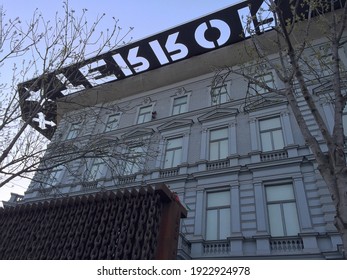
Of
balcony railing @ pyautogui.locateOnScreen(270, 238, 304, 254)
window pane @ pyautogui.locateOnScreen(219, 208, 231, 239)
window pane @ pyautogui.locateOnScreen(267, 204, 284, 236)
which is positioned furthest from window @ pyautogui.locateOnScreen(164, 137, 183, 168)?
balcony railing @ pyautogui.locateOnScreen(270, 238, 304, 254)

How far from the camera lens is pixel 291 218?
35.0 feet

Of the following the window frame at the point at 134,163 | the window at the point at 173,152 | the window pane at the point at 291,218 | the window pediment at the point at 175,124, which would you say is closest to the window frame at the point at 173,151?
the window at the point at 173,152

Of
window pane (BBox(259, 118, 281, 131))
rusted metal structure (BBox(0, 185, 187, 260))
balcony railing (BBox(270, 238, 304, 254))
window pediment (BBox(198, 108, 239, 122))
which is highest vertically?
window pediment (BBox(198, 108, 239, 122))

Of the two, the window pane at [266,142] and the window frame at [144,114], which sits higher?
the window frame at [144,114]

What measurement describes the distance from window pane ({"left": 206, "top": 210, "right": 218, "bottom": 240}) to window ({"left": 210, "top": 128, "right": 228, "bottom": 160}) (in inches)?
A: 119

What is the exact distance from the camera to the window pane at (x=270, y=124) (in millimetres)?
13750

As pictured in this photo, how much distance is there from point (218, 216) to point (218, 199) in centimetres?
84

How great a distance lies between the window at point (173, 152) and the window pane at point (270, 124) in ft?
15.0

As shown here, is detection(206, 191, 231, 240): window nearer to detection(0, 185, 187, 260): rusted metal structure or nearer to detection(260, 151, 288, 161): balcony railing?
detection(260, 151, 288, 161): balcony railing

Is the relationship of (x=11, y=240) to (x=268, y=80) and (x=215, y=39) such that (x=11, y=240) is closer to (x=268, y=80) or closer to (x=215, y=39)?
(x=268, y=80)

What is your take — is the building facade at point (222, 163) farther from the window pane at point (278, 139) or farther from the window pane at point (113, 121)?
the window pane at point (113, 121)

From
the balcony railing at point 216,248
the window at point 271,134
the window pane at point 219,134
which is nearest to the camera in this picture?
the balcony railing at point 216,248

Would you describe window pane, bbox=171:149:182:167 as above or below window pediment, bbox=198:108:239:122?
below

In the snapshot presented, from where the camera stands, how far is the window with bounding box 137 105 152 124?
18616mm
